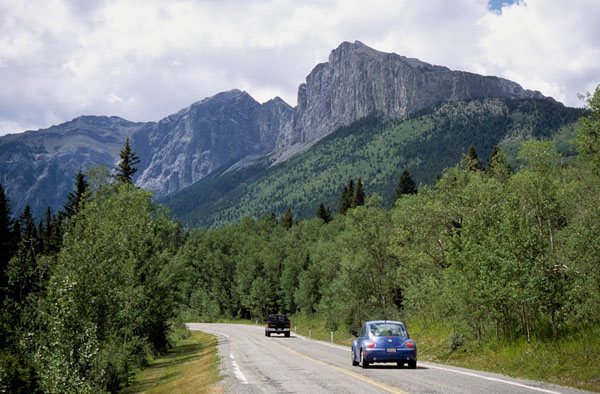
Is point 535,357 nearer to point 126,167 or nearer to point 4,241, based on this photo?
point 126,167

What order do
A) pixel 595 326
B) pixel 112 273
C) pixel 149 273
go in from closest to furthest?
pixel 595 326 < pixel 112 273 < pixel 149 273

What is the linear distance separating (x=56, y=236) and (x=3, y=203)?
32.3 feet

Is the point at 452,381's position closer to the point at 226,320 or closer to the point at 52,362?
the point at 52,362

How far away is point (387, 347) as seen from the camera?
17.8m

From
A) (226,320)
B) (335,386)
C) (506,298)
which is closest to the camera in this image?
(335,386)

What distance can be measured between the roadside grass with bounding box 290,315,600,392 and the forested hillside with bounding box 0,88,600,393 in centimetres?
28

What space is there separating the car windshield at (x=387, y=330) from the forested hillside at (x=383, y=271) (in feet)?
11.3

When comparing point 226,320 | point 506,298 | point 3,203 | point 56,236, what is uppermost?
point 3,203

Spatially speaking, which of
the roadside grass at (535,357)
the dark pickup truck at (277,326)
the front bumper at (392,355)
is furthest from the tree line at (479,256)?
the dark pickup truck at (277,326)

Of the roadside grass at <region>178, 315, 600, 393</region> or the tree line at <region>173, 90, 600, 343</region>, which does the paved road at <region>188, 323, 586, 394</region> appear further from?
the tree line at <region>173, 90, 600, 343</region>

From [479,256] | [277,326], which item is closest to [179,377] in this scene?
[479,256]

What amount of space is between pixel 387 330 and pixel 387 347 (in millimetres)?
668

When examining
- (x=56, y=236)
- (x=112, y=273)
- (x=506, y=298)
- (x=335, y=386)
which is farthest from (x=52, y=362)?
(x=56, y=236)

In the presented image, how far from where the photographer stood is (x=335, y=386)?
1306 centimetres
